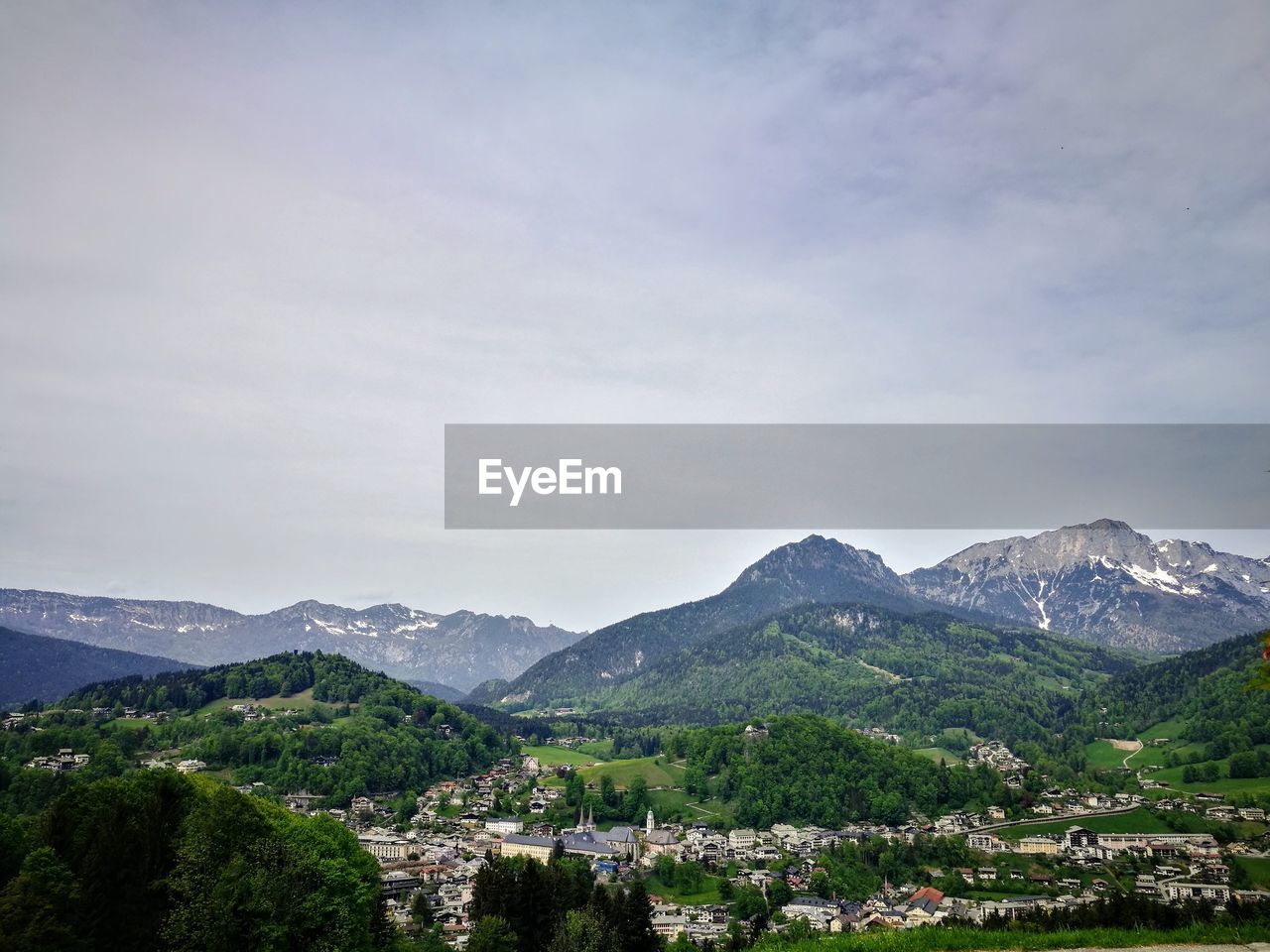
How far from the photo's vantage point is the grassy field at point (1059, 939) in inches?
618

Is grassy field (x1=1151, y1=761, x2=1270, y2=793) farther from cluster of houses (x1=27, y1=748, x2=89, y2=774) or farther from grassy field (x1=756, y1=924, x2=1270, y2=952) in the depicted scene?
cluster of houses (x1=27, y1=748, x2=89, y2=774)

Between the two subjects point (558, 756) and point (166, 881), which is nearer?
→ point (166, 881)

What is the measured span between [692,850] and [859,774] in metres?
40.8

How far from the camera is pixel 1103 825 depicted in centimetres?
10175

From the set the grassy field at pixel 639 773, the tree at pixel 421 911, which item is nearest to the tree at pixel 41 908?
the tree at pixel 421 911

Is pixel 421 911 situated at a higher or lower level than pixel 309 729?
lower

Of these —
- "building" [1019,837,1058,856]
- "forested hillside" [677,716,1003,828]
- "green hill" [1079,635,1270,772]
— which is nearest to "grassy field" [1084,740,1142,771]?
"green hill" [1079,635,1270,772]

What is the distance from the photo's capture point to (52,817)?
35125mm

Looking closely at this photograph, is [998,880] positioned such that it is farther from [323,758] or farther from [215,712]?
[215,712]

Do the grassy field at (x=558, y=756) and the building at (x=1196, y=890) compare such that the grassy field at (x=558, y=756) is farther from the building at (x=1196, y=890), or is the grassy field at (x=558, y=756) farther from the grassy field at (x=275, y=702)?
the building at (x=1196, y=890)

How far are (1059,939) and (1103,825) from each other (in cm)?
10376

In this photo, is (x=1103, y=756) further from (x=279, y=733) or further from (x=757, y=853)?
(x=279, y=733)

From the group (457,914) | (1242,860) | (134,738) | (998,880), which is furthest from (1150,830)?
(134,738)

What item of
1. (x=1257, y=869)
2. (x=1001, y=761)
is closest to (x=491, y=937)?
(x=1257, y=869)
